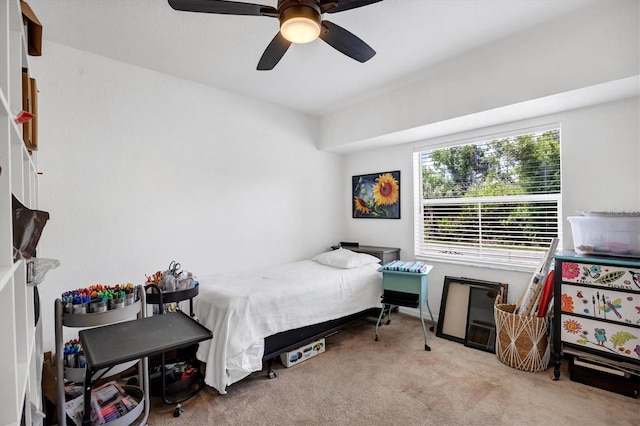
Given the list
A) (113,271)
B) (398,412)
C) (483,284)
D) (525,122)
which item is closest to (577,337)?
(483,284)

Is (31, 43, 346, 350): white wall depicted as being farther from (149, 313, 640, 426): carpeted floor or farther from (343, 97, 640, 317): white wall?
(343, 97, 640, 317): white wall

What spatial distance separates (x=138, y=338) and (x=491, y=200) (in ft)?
10.9

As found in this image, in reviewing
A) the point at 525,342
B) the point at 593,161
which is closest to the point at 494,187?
the point at 593,161

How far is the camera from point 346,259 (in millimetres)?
3545

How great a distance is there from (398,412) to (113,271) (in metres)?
2.50

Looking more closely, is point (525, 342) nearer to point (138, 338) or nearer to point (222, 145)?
point (138, 338)

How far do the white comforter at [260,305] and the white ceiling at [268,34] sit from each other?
198cm

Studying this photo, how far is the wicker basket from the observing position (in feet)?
8.29

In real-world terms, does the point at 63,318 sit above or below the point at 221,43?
below

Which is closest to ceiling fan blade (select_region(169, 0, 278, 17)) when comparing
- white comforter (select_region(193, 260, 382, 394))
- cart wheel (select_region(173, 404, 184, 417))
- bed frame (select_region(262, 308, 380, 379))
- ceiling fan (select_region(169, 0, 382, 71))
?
ceiling fan (select_region(169, 0, 382, 71))

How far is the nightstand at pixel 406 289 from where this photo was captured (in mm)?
3029

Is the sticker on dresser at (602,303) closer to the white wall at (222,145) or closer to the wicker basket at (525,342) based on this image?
the wicker basket at (525,342)

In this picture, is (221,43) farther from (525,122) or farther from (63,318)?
(525,122)

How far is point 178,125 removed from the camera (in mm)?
3082
